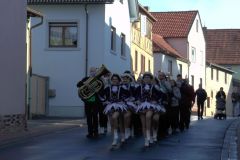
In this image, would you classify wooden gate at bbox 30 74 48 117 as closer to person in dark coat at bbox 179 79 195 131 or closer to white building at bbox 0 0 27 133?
white building at bbox 0 0 27 133

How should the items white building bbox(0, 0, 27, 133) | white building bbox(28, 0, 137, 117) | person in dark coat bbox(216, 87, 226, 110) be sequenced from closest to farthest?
white building bbox(0, 0, 27, 133) < person in dark coat bbox(216, 87, 226, 110) < white building bbox(28, 0, 137, 117)

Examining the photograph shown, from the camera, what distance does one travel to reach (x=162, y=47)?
53188mm

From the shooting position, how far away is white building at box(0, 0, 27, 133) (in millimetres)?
17531

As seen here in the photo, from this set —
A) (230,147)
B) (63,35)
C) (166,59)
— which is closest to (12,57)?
(230,147)

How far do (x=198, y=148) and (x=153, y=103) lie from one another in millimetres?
1485

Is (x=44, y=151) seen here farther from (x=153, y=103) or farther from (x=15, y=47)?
(x=15, y=47)

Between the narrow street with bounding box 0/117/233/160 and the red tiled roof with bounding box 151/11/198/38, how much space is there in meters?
42.9

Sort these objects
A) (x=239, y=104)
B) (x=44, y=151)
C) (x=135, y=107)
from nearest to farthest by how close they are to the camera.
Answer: (x=44, y=151) < (x=135, y=107) < (x=239, y=104)

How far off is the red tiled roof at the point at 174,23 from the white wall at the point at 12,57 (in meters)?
41.7

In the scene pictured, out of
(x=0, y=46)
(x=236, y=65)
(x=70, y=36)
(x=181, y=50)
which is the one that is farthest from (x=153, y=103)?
(x=236, y=65)

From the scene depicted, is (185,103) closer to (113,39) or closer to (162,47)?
(113,39)

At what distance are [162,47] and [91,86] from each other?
123 feet

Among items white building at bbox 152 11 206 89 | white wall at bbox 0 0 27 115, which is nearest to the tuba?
white wall at bbox 0 0 27 115

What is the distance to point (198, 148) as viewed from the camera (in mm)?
14242
